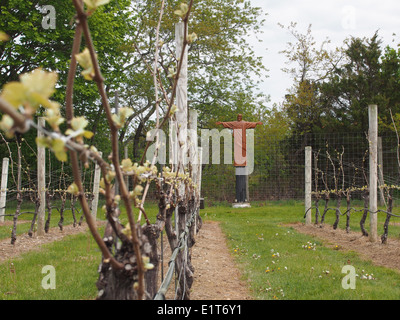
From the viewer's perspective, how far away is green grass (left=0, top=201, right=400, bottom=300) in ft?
12.0

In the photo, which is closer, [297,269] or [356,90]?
[297,269]

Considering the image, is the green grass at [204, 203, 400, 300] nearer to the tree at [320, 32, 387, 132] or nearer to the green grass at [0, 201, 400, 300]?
the green grass at [0, 201, 400, 300]

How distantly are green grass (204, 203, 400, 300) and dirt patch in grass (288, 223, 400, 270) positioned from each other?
200mm

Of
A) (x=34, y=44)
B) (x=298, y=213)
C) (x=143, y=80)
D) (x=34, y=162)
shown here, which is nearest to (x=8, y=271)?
(x=298, y=213)

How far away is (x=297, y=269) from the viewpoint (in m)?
4.70

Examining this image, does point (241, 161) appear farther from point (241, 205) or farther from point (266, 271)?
point (266, 271)

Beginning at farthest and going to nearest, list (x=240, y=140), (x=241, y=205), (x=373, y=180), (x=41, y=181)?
(x=240, y=140)
(x=241, y=205)
(x=41, y=181)
(x=373, y=180)

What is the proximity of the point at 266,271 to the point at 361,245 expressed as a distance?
2.36 m

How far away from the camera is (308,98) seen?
1744 centimetres

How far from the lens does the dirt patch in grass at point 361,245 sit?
17.1 ft

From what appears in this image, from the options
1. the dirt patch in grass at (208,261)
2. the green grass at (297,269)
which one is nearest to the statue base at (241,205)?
the dirt patch in grass at (208,261)

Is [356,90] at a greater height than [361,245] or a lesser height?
greater

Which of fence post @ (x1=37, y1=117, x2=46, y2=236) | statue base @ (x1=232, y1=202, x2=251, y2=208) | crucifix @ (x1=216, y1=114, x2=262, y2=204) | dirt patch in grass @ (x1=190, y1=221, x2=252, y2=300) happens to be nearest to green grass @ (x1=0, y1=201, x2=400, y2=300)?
dirt patch in grass @ (x1=190, y1=221, x2=252, y2=300)

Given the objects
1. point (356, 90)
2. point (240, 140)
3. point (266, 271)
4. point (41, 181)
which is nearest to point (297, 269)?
point (266, 271)
